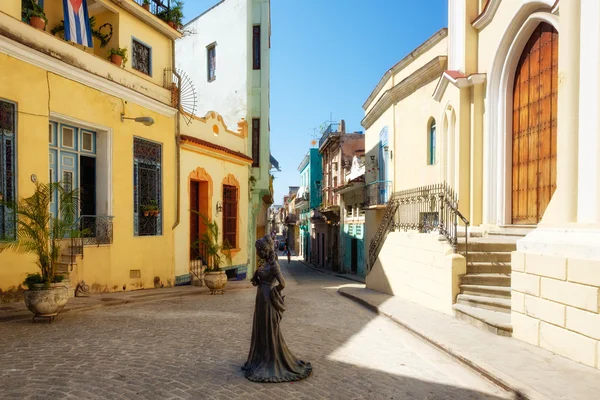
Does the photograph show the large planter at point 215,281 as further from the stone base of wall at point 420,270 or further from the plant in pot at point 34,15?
the plant in pot at point 34,15

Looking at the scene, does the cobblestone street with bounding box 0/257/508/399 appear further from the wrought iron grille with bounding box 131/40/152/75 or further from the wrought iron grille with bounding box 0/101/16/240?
the wrought iron grille with bounding box 131/40/152/75

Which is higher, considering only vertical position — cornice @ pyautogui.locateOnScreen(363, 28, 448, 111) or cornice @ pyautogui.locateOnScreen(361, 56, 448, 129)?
cornice @ pyautogui.locateOnScreen(363, 28, 448, 111)

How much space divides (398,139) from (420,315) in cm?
996

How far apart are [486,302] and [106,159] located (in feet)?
30.1

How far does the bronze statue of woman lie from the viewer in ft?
15.6

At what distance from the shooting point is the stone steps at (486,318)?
631 cm

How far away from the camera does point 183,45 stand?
69.9 feet

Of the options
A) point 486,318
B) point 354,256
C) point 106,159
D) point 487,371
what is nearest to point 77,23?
point 106,159

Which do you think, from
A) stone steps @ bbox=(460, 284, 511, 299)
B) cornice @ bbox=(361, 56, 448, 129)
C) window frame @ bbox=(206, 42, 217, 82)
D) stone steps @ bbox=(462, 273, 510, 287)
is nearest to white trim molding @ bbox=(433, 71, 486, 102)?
cornice @ bbox=(361, 56, 448, 129)

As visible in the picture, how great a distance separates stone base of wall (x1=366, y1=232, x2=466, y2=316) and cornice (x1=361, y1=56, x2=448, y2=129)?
5713 mm

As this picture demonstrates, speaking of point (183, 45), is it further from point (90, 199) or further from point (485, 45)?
point (485, 45)

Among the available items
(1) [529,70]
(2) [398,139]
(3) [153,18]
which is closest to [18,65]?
(3) [153,18]

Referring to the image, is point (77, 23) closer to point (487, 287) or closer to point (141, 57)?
point (141, 57)

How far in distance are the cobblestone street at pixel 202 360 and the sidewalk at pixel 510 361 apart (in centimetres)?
16
